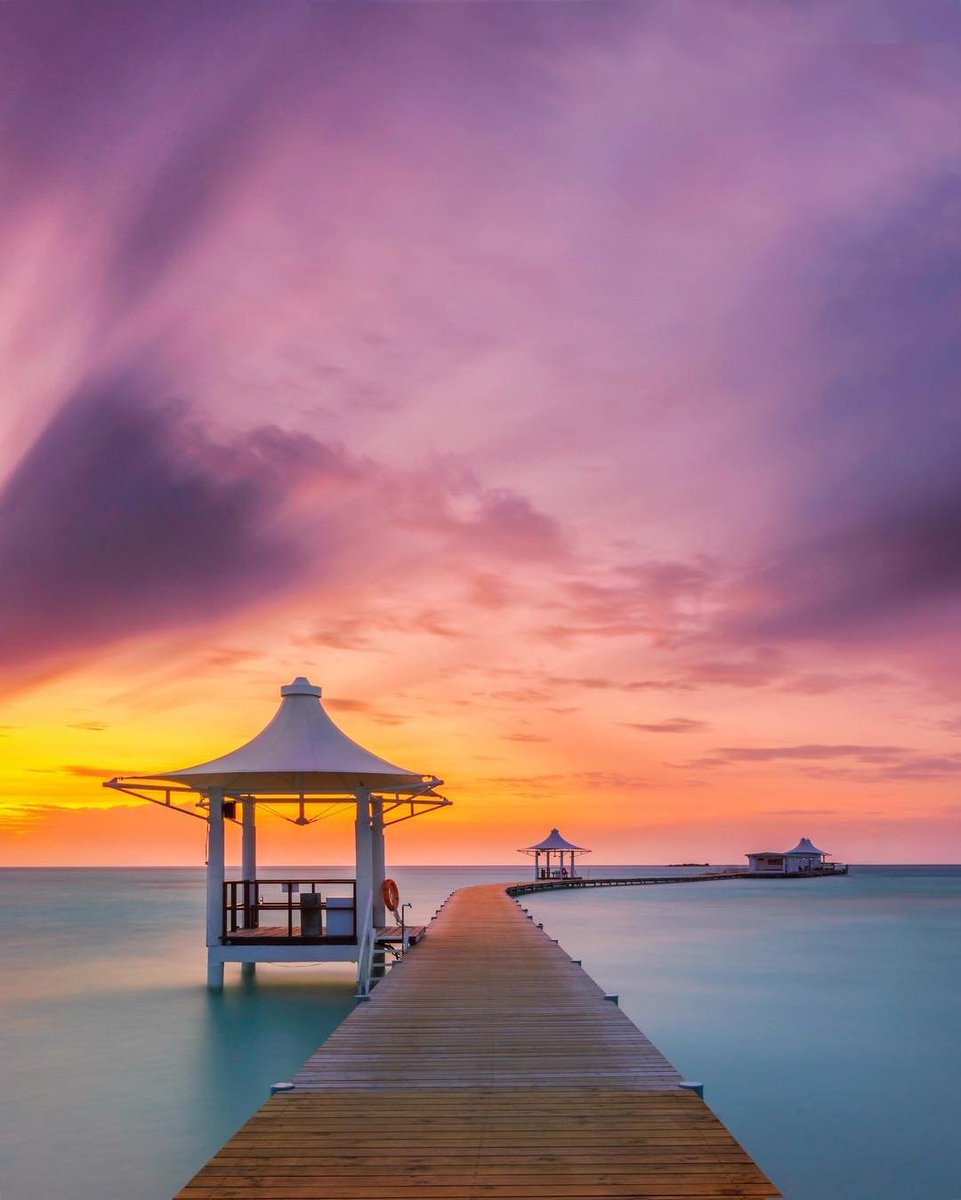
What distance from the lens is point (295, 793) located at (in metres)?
16.3

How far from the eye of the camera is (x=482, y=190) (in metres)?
15.0

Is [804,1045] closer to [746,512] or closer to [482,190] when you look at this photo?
[746,512]

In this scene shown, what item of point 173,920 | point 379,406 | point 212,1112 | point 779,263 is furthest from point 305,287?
point 173,920

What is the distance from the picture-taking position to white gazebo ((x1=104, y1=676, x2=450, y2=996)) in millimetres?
14625

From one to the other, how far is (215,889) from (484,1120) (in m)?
10.1

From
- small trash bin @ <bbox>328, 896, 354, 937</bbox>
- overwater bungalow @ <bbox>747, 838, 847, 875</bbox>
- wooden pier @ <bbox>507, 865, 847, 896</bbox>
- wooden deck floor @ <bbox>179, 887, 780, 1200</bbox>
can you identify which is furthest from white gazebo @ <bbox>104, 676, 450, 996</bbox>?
overwater bungalow @ <bbox>747, 838, 847, 875</bbox>

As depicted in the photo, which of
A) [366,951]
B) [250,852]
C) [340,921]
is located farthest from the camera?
[250,852]

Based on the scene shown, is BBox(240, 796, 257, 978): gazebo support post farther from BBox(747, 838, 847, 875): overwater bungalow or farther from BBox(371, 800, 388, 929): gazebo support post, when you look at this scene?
BBox(747, 838, 847, 875): overwater bungalow

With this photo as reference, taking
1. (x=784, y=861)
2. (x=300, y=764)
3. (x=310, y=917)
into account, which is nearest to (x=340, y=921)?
(x=310, y=917)

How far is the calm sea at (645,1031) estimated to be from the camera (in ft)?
29.6

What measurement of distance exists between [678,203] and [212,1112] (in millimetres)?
13199

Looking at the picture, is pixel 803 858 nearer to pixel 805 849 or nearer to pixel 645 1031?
pixel 805 849

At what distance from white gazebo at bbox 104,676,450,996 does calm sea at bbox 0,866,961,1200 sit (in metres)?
0.97

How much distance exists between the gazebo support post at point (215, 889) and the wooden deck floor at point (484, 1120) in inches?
234
